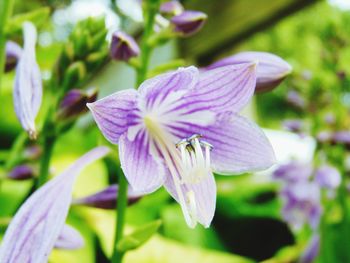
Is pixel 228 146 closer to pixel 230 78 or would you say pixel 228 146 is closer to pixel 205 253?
pixel 230 78

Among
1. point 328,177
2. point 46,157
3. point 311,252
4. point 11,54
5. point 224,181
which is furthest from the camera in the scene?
point 224,181

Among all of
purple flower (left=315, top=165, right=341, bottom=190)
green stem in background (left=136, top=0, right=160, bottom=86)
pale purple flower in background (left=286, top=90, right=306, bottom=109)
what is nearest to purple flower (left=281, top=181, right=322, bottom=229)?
purple flower (left=315, top=165, right=341, bottom=190)

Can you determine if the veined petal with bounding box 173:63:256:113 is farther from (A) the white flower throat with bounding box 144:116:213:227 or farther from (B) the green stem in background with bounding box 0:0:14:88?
(B) the green stem in background with bounding box 0:0:14:88

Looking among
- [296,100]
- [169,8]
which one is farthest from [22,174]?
[296,100]

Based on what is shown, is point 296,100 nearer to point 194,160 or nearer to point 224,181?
point 224,181

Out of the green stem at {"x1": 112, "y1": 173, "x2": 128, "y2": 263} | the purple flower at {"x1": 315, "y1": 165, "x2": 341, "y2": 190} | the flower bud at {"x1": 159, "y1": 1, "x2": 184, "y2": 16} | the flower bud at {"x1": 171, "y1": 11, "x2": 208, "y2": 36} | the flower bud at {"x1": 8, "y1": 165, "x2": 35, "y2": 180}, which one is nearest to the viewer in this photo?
the green stem at {"x1": 112, "y1": 173, "x2": 128, "y2": 263}
